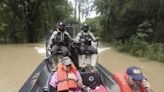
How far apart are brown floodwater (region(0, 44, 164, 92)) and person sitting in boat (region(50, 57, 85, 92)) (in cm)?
443

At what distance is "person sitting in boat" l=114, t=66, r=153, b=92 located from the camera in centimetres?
468

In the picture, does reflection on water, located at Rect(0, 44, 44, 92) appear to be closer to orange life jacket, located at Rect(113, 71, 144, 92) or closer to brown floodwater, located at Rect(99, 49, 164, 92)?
brown floodwater, located at Rect(99, 49, 164, 92)

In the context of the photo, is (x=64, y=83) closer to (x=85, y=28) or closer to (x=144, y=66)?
(x=85, y=28)

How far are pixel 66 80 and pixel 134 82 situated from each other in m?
1.20

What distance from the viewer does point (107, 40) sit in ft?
90.3

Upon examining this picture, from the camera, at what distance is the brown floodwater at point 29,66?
420 inches

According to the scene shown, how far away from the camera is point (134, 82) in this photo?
4770mm

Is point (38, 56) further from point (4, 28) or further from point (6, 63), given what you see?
point (4, 28)

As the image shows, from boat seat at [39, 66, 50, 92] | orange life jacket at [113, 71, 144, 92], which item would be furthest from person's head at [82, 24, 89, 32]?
orange life jacket at [113, 71, 144, 92]

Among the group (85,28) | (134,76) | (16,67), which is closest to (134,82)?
(134,76)

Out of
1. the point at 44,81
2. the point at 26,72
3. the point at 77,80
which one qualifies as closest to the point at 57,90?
the point at 77,80

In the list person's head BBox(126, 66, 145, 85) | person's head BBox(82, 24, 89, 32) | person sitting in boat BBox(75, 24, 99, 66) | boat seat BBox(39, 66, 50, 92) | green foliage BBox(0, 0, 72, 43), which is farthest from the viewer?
green foliage BBox(0, 0, 72, 43)

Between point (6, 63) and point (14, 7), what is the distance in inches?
545

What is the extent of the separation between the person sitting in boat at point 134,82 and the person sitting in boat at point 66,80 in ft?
3.02
